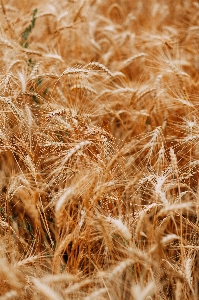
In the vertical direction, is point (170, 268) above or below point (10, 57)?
below

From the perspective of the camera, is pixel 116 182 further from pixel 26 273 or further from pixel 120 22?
pixel 120 22

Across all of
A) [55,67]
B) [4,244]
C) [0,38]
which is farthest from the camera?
[55,67]

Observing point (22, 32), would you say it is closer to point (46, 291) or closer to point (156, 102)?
point (156, 102)

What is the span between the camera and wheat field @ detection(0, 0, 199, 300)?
138 centimetres

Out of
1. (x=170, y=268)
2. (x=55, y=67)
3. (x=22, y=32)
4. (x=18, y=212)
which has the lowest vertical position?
(x=170, y=268)

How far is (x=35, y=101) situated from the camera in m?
2.28

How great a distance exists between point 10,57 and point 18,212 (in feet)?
3.17

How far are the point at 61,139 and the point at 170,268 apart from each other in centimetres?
86

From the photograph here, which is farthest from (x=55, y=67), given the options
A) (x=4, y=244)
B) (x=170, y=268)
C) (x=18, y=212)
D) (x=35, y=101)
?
(x=170, y=268)

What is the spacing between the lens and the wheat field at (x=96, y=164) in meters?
1.38

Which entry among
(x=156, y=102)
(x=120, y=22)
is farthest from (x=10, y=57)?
(x=120, y=22)

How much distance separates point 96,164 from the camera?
1502 mm

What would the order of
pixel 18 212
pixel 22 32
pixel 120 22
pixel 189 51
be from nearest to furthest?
pixel 18 212 → pixel 22 32 → pixel 189 51 → pixel 120 22

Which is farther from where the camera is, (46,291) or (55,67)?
(55,67)
